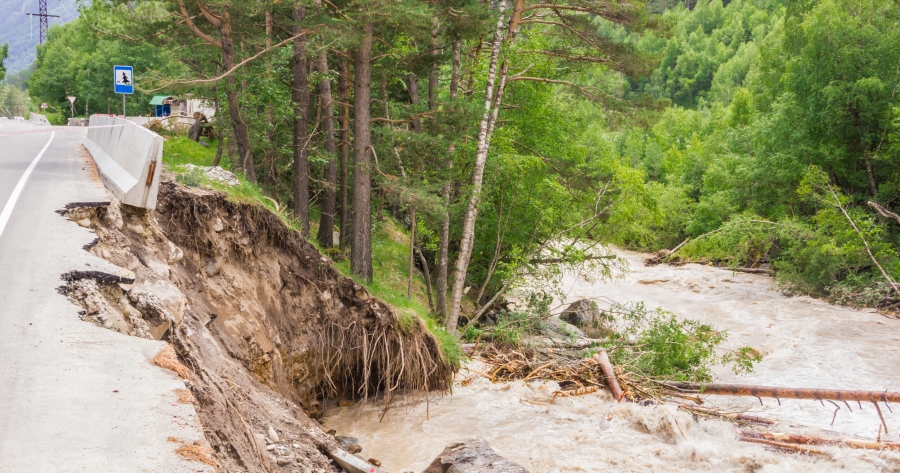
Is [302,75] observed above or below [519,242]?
above

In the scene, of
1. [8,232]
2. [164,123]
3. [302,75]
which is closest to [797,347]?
[302,75]

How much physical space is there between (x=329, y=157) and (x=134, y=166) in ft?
23.0

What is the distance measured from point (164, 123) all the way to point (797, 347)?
25.5m

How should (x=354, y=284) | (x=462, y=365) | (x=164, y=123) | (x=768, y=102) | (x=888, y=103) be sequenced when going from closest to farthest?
1. (x=354, y=284)
2. (x=462, y=365)
3. (x=888, y=103)
4. (x=164, y=123)
5. (x=768, y=102)

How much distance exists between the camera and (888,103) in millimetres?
27078

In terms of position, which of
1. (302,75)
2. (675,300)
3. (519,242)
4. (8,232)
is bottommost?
(675,300)

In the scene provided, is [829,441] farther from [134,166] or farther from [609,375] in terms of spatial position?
[134,166]

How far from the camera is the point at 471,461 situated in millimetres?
8867

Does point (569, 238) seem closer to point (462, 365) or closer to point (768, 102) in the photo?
point (462, 365)

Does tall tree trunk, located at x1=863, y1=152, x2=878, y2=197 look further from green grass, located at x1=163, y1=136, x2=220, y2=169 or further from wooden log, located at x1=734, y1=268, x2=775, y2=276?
green grass, located at x1=163, y1=136, x2=220, y2=169

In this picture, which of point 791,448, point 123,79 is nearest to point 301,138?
point 123,79

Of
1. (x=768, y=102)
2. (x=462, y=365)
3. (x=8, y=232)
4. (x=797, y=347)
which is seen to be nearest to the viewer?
(x=8, y=232)

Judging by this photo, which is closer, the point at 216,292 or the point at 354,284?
the point at 216,292

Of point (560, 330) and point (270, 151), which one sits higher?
point (270, 151)
